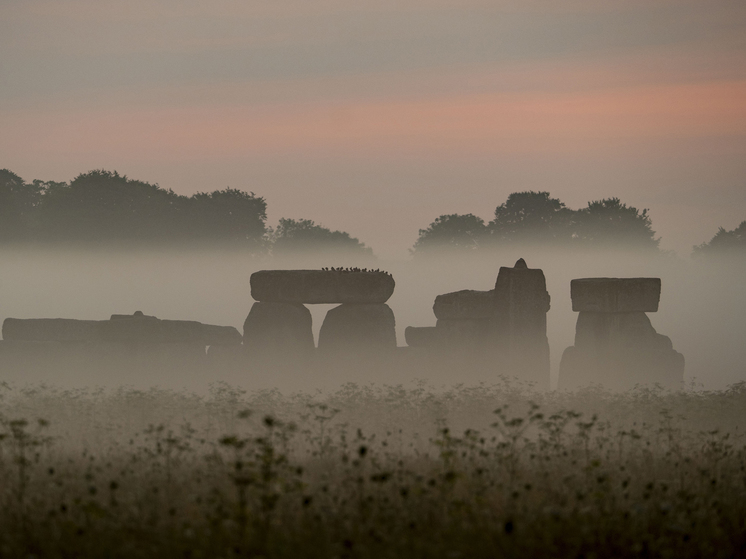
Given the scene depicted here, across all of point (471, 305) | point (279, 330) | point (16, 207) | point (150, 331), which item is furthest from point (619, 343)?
point (16, 207)

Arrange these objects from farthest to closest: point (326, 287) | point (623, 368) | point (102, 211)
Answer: point (102, 211) → point (326, 287) → point (623, 368)

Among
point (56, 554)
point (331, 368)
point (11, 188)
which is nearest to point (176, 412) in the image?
point (331, 368)

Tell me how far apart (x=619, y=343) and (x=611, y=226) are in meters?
41.7

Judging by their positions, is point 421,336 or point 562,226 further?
point 562,226

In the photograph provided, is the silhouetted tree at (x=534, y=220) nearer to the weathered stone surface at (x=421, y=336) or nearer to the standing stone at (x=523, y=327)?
the weathered stone surface at (x=421, y=336)

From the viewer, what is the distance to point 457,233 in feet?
224

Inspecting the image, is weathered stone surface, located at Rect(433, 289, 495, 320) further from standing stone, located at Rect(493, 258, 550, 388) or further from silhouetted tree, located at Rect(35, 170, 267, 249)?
silhouetted tree, located at Rect(35, 170, 267, 249)

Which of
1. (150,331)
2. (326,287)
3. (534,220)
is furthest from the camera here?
(534,220)

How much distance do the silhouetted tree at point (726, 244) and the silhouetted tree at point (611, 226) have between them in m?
6.56

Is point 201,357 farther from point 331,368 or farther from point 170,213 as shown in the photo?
point 170,213

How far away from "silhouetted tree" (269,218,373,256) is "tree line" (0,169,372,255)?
21.7 ft

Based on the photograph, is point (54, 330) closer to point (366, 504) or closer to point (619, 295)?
point (619, 295)

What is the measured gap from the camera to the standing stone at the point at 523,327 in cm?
2322

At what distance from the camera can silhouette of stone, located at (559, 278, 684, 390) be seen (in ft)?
78.6
